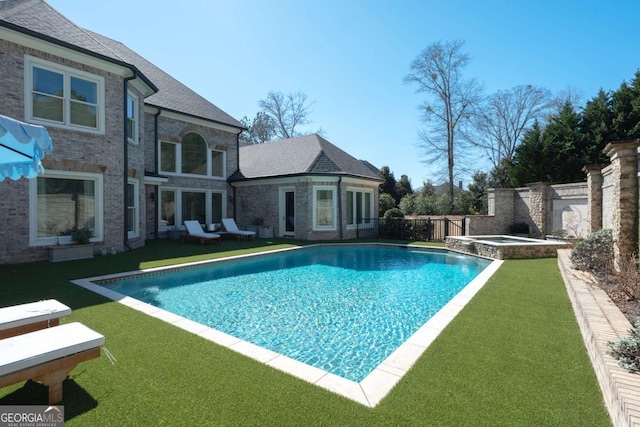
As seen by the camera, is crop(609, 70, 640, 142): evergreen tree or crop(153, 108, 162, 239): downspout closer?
crop(153, 108, 162, 239): downspout

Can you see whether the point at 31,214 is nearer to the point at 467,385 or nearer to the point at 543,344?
the point at 467,385

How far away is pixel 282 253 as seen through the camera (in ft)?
46.6

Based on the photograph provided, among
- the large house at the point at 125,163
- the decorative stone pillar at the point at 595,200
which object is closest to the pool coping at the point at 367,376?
the large house at the point at 125,163

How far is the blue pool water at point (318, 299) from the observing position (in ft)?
17.2

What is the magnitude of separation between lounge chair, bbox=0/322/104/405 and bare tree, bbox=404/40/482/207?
29.4 metres

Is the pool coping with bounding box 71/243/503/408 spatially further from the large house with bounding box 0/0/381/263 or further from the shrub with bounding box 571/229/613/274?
the large house with bounding box 0/0/381/263

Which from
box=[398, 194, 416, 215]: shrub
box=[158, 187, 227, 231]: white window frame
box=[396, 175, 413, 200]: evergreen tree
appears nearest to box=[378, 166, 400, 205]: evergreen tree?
box=[396, 175, 413, 200]: evergreen tree

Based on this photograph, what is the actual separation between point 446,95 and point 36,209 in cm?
3074

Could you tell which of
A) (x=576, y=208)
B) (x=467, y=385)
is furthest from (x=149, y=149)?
(x=576, y=208)

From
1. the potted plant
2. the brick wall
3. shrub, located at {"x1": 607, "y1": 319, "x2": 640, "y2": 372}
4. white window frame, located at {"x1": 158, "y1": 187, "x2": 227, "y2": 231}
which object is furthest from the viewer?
white window frame, located at {"x1": 158, "y1": 187, "x2": 227, "y2": 231}

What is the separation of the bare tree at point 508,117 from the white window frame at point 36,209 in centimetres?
3233

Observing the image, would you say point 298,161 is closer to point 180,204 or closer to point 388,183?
point 180,204

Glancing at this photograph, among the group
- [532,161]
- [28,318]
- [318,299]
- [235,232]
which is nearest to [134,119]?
[235,232]

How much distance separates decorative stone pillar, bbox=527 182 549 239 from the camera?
682 inches
